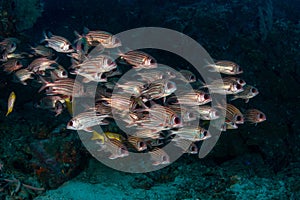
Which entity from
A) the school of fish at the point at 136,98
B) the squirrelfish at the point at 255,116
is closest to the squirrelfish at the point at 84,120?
the school of fish at the point at 136,98

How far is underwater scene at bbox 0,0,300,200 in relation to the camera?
4047 mm

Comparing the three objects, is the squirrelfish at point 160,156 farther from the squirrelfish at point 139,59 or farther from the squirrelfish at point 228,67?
the squirrelfish at point 228,67

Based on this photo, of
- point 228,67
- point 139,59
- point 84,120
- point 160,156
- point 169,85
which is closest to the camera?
point 169,85

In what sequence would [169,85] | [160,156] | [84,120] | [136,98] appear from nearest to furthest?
[169,85]
[84,120]
[136,98]
[160,156]

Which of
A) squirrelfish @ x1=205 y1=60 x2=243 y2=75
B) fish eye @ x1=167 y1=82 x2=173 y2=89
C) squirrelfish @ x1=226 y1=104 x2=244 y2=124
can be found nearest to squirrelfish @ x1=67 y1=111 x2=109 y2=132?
fish eye @ x1=167 y1=82 x2=173 y2=89

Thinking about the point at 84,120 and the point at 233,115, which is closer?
the point at 84,120

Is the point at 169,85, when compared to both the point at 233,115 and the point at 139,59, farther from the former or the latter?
the point at 233,115

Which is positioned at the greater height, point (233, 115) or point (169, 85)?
point (169, 85)

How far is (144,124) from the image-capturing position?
369 centimetres

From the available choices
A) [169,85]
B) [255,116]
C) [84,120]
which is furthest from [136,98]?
[255,116]

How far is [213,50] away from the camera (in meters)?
7.77

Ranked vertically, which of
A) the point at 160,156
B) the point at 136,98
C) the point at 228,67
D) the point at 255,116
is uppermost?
the point at 228,67

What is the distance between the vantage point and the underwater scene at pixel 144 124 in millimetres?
4047

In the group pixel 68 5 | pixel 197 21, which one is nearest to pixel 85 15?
pixel 68 5
